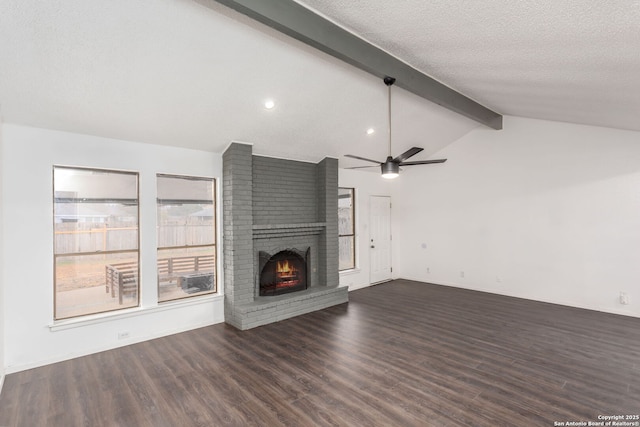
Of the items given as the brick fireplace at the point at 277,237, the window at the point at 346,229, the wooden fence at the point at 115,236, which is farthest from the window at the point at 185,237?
the window at the point at 346,229

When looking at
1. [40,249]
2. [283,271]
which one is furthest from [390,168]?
[40,249]

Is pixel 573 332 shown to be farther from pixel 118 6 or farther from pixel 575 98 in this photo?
pixel 118 6

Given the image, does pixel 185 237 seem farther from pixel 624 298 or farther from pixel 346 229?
pixel 624 298

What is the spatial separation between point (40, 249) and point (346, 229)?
5.18 metres

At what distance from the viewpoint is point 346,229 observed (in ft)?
23.5

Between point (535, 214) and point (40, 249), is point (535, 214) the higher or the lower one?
the higher one

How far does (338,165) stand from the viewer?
662 cm

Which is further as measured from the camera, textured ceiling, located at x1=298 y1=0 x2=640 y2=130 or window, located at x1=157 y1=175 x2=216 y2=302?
window, located at x1=157 y1=175 x2=216 y2=302

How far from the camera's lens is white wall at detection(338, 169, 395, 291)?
23.0 feet

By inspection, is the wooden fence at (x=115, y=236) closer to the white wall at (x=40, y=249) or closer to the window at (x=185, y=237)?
the window at (x=185, y=237)

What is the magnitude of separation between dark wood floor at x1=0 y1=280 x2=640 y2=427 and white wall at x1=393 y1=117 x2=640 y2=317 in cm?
91

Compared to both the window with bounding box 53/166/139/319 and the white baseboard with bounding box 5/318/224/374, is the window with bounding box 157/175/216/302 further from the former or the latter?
the white baseboard with bounding box 5/318/224/374

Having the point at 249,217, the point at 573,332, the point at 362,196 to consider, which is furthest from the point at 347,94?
the point at 573,332

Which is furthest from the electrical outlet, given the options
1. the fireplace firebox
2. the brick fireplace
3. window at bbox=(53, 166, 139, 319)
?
window at bbox=(53, 166, 139, 319)
